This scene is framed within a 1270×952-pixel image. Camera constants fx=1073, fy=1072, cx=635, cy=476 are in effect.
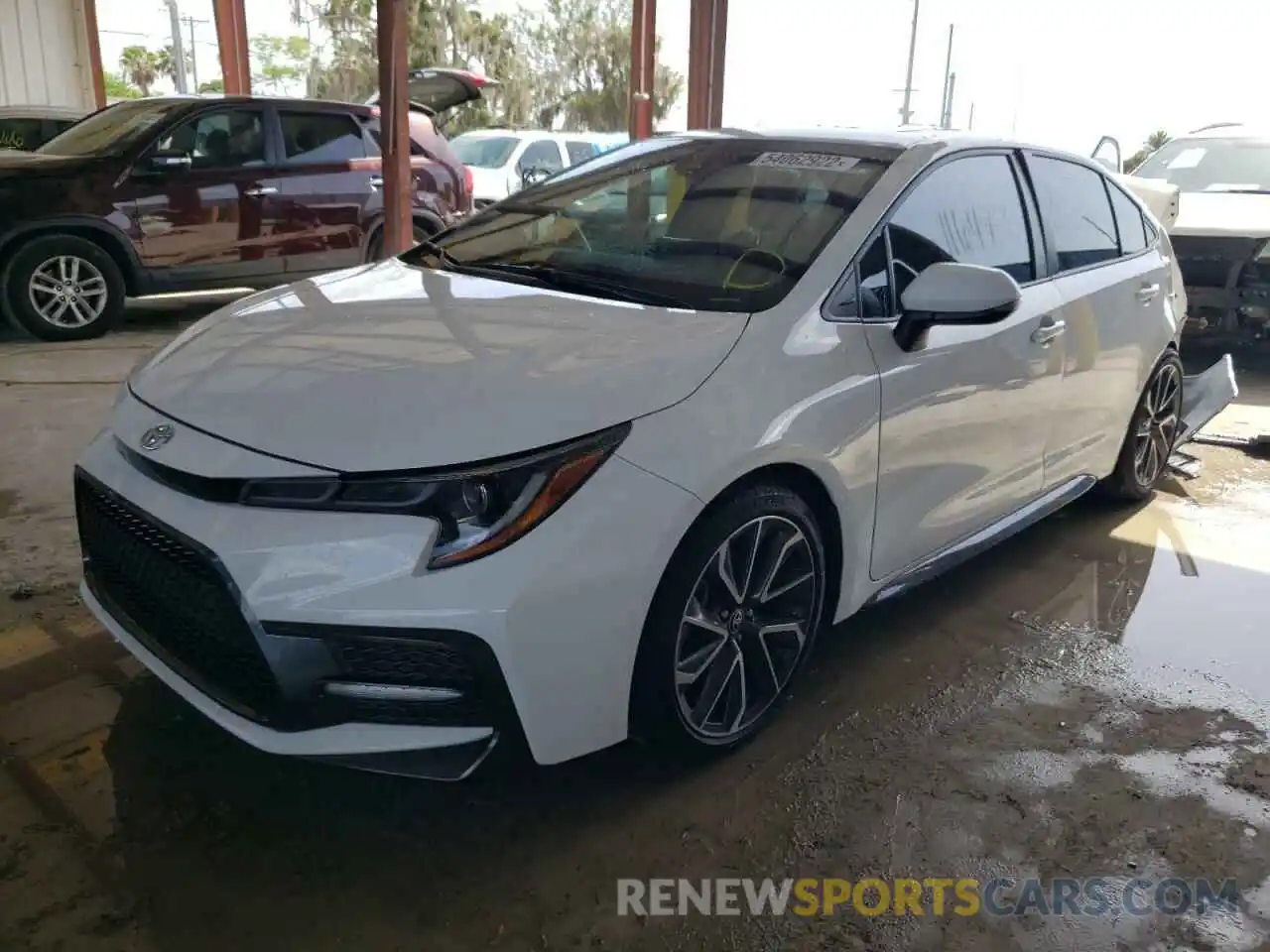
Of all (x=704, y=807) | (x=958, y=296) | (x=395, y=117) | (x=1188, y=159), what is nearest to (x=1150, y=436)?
(x=958, y=296)

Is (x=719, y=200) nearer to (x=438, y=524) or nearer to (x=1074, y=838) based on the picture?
(x=438, y=524)

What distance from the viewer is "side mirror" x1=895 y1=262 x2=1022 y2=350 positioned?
256 centimetres

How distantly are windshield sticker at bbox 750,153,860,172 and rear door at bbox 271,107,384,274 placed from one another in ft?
17.6

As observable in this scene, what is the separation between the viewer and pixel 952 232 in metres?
2.96

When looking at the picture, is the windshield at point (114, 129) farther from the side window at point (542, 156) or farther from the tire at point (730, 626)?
the side window at point (542, 156)

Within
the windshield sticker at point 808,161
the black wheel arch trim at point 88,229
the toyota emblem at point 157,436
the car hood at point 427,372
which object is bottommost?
the black wheel arch trim at point 88,229

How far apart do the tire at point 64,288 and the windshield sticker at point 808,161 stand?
17.8 ft

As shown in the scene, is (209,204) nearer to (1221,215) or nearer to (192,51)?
(1221,215)

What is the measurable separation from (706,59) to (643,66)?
0.76m

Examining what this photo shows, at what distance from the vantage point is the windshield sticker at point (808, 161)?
290 centimetres

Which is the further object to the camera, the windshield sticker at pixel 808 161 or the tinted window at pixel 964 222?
the windshield sticker at pixel 808 161

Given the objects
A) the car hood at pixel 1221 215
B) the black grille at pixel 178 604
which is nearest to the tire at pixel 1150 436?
the car hood at pixel 1221 215

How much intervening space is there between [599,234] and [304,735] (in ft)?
5.33

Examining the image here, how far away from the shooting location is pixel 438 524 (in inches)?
76.2
